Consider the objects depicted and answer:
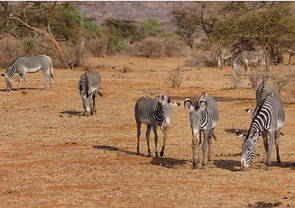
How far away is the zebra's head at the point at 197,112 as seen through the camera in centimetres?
1144

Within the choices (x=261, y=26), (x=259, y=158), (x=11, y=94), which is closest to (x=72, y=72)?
(x=11, y=94)

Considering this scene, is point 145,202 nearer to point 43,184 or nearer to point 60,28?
point 43,184

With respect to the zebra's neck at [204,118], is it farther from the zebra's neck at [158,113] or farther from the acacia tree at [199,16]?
the acacia tree at [199,16]

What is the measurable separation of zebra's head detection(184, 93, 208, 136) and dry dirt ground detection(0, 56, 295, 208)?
2.94ft

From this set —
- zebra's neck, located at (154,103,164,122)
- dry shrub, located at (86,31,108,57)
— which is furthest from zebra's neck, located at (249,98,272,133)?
dry shrub, located at (86,31,108,57)

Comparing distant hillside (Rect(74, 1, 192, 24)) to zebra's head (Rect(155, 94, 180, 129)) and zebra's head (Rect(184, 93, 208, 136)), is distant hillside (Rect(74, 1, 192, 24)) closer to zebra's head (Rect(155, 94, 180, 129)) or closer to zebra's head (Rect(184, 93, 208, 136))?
zebra's head (Rect(155, 94, 180, 129))

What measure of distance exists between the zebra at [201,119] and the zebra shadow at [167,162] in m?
0.50

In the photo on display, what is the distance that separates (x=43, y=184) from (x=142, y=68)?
30.0m

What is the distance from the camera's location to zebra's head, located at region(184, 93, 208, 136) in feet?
37.5

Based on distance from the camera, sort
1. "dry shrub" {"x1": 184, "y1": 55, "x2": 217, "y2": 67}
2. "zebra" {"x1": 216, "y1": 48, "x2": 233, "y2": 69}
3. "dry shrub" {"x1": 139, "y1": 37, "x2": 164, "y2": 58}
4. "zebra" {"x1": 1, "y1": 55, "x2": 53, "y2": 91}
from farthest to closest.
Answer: "dry shrub" {"x1": 139, "y1": 37, "x2": 164, "y2": 58}, "dry shrub" {"x1": 184, "y1": 55, "x2": 217, "y2": 67}, "zebra" {"x1": 216, "y1": 48, "x2": 233, "y2": 69}, "zebra" {"x1": 1, "y1": 55, "x2": 53, "y2": 91}

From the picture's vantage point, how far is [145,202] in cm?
950

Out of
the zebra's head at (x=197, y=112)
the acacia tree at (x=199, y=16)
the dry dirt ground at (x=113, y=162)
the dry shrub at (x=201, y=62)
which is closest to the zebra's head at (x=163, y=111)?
the dry dirt ground at (x=113, y=162)

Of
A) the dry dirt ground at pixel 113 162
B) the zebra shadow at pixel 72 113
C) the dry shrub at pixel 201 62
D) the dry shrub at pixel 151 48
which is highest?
the dry shrub at pixel 151 48

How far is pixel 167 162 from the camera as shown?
1261 centimetres
